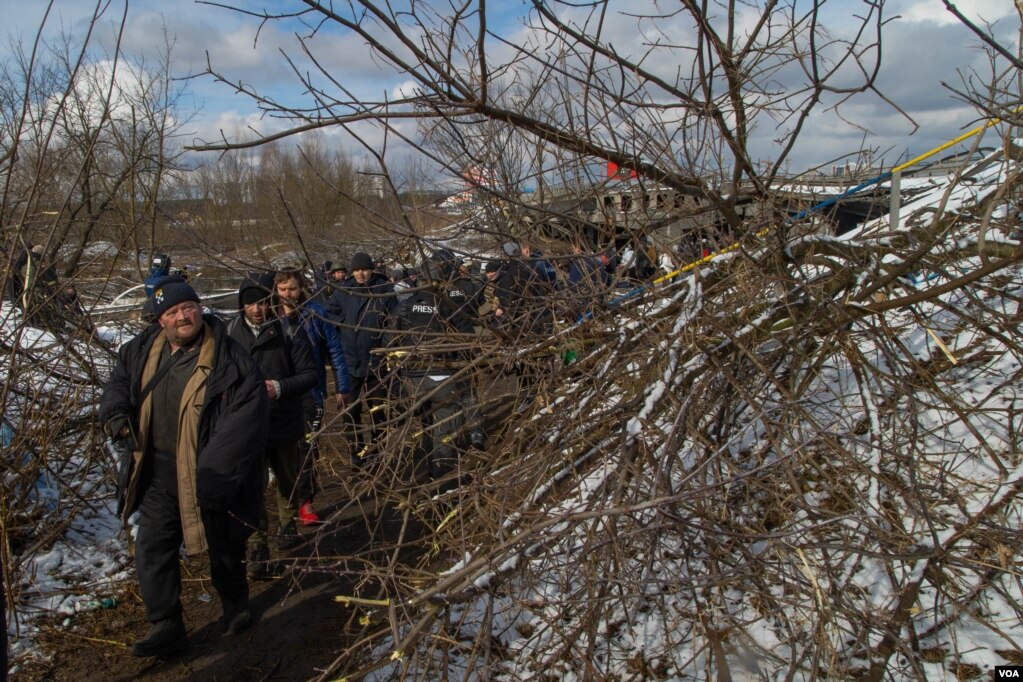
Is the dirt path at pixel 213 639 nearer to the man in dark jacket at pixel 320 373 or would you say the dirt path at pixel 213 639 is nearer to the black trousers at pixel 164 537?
the black trousers at pixel 164 537

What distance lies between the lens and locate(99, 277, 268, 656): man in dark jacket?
148 inches

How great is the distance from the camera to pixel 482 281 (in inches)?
137

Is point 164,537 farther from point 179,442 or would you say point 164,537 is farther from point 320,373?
point 320,373

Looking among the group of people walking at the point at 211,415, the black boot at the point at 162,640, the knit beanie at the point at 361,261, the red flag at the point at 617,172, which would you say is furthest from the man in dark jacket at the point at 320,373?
the red flag at the point at 617,172

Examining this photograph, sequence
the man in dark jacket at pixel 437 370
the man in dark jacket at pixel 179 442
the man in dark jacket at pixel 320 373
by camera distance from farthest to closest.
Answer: the man in dark jacket at pixel 320 373
the man in dark jacket at pixel 179 442
the man in dark jacket at pixel 437 370

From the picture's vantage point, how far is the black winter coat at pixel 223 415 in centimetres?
373

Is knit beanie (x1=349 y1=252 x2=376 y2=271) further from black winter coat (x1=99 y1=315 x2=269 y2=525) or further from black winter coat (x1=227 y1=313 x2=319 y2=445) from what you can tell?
black winter coat (x1=99 y1=315 x2=269 y2=525)

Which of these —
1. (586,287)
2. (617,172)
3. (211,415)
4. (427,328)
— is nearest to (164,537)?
(211,415)

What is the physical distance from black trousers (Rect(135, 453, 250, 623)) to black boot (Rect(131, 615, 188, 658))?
0.12 ft

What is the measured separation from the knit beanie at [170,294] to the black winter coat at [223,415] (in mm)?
227

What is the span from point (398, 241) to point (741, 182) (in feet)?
5.22

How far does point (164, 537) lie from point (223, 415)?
675 millimetres

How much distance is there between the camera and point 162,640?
12.4 feet

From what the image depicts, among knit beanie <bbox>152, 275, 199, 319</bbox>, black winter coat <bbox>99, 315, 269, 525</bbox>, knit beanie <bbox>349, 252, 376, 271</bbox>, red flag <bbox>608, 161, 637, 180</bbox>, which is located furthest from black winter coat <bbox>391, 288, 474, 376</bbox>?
knit beanie <bbox>152, 275, 199, 319</bbox>
